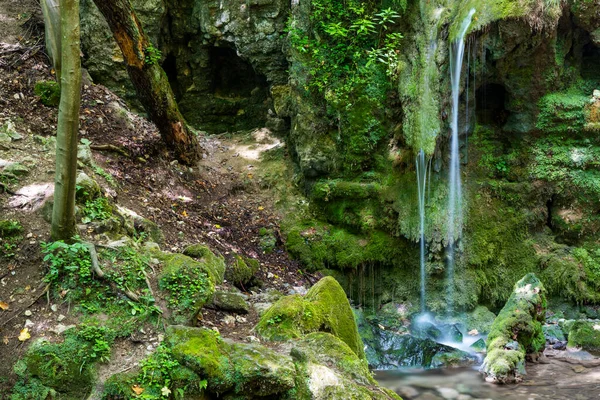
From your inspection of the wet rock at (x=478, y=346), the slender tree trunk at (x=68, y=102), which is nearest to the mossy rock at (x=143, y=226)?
the slender tree trunk at (x=68, y=102)

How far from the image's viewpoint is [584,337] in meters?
7.08

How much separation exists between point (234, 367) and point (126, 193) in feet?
13.1

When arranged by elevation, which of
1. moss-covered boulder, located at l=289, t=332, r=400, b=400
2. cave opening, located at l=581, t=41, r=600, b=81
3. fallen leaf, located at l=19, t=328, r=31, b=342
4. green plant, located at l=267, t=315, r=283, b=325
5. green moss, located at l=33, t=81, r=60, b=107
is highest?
cave opening, located at l=581, t=41, r=600, b=81

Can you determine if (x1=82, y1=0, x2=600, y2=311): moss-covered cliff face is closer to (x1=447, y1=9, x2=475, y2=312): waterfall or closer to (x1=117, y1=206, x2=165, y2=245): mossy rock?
(x1=447, y1=9, x2=475, y2=312): waterfall

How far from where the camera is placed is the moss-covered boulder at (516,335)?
603 centimetres

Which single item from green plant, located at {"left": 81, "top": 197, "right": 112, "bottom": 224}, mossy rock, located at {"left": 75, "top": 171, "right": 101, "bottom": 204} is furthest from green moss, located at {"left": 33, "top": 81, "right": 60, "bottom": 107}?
green plant, located at {"left": 81, "top": 197, "right": 112, "bottom": 224}

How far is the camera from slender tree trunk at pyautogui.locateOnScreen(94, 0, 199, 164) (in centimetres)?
688

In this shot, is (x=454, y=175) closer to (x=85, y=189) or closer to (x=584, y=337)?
(x=584, y=337)

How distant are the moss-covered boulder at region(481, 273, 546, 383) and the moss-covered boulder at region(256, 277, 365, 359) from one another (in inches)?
90.1

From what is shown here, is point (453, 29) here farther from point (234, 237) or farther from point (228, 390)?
point (228, 390)

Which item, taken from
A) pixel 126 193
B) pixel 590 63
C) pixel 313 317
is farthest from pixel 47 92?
pixel 590 63

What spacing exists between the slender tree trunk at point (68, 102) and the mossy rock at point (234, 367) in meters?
1.50

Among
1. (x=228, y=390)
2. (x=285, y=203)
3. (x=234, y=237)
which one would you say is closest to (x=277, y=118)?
(x=285, y=203)

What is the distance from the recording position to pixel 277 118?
10648 millimetres
